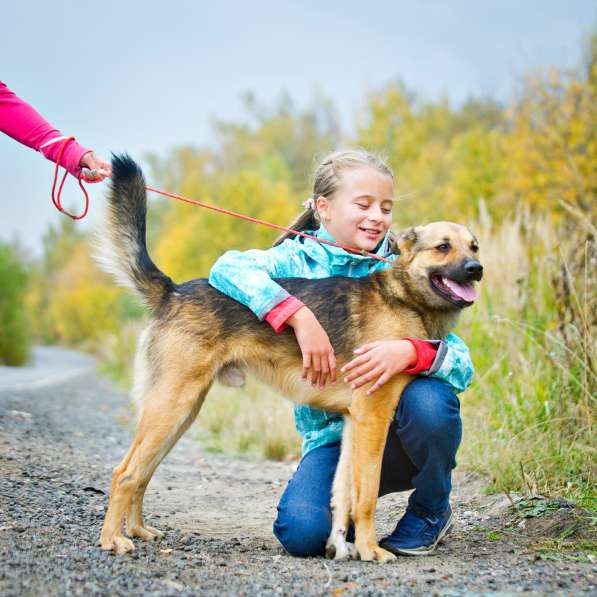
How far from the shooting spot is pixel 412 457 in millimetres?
3184

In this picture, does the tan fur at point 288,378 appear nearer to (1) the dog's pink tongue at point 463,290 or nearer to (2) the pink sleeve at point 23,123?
(1) the dog's pink tongue at point 463,290

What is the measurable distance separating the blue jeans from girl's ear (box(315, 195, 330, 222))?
1.02m

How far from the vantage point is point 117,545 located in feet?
9.49

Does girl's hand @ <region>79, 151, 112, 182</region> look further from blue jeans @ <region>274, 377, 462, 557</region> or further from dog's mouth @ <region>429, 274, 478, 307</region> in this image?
blue jeans @ <region>274, 377, 462, 557</region>

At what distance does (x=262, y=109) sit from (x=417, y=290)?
151 feet

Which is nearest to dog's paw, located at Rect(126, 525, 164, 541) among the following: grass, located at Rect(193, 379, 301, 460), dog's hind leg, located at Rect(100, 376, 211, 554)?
dog's hind leg, located at Rect(100, 376, 211, 554)

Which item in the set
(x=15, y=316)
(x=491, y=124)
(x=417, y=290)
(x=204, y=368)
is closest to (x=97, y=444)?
(x=204, y=368)

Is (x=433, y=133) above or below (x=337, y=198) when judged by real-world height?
above

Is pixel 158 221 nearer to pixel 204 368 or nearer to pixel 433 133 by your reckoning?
pixel 433 133

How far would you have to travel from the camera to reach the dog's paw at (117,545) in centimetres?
287

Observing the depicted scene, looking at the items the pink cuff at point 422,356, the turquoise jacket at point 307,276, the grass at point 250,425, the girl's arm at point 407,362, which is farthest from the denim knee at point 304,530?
the grass at point 250,425

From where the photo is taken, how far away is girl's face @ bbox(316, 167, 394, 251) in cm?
351

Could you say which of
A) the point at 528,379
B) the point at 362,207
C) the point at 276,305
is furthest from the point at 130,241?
the point at 528,379

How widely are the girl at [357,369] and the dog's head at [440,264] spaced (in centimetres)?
20
